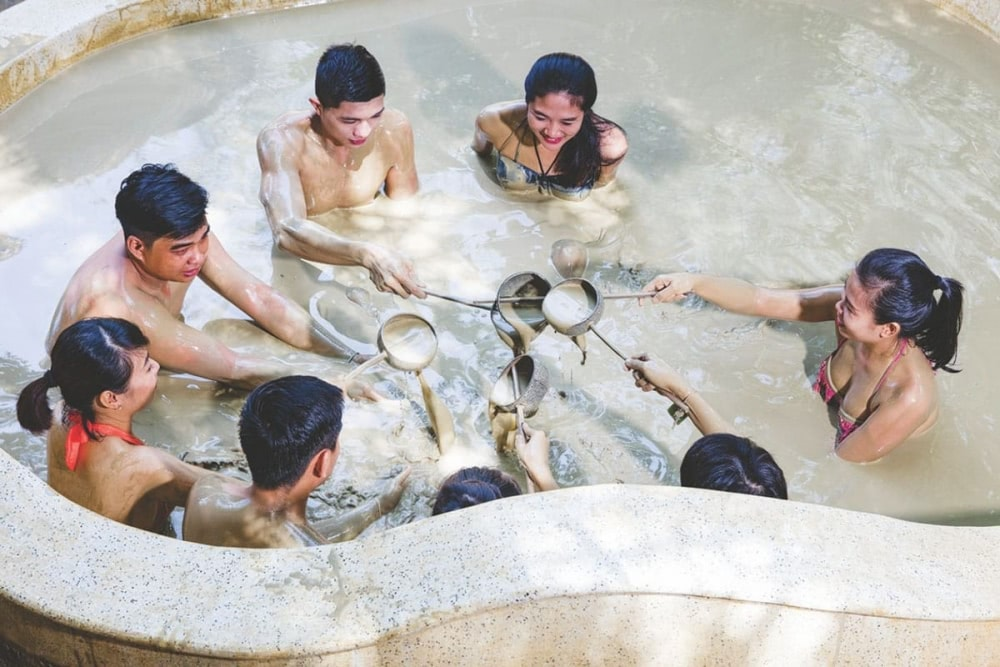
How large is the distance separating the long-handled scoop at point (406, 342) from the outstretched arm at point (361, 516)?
44 centimetres

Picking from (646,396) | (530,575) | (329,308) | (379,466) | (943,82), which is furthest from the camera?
(943,82)

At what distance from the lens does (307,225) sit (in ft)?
14.3

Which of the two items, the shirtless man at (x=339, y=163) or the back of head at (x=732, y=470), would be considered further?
the shirtless man at (x=339, y=163)

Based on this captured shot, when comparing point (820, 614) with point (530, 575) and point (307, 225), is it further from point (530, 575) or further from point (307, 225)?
point (307, 225)

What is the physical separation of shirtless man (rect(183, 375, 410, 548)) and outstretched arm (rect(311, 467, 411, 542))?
228 mm

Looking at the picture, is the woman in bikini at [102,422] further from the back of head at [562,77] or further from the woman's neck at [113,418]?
the back of head at [562,77]

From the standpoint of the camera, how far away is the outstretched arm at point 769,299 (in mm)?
4160

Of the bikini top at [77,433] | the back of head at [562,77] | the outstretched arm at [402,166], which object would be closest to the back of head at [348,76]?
the outstretched arm at [402,166]

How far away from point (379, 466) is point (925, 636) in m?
2.06

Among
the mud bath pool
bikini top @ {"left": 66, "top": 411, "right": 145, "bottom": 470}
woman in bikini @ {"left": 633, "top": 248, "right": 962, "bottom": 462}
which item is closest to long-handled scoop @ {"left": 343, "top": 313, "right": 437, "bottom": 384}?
the mud bath pool

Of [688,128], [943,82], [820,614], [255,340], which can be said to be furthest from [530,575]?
[943,82]

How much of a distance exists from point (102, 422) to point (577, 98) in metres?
2.72

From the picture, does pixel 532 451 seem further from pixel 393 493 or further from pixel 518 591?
pixel 518 591

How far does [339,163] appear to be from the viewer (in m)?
4.85
